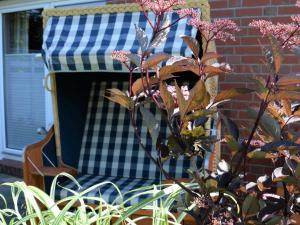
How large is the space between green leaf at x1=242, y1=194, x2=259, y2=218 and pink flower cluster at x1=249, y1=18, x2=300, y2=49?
486mm

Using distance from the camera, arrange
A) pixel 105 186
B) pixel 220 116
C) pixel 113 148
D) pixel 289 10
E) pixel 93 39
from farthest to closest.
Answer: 1. pixel 113 148
2. pixel 105 186
3. pixel 289 10
4. pixel 93 39
5. pixel 220 116

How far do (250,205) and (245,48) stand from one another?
7.22 feet

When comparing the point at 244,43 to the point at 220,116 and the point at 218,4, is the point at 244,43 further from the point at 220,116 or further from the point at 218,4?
the point at 220,116

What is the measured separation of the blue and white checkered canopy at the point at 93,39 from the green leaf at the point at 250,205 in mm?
1478

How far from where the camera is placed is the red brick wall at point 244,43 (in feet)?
10.4

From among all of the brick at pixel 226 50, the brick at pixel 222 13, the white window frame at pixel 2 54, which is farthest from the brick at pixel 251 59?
the white window frame at pixel 2 54

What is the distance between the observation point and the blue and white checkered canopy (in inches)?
110

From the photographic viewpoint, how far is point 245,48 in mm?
3311

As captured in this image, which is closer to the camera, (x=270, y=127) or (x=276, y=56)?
(x=276, y=56)

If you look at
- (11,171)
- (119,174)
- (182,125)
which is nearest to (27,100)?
(11,171)

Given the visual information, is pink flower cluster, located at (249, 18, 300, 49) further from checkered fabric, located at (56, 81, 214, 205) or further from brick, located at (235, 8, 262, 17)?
checkered fabric, located at (56, 81, 214, 205)

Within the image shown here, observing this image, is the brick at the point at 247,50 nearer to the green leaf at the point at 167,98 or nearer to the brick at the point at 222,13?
the brick at the point at 222,13

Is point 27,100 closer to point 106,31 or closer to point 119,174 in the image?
point 119,174

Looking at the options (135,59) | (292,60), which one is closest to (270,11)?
(292,60)
